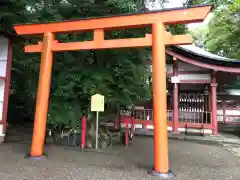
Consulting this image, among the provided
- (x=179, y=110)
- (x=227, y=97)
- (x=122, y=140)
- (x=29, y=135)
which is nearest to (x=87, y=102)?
(x=122, y=140)

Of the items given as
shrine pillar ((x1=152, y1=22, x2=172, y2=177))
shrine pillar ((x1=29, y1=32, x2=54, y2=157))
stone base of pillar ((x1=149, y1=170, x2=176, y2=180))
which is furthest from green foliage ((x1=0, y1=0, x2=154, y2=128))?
stone base of pillar ((x1=149, y1=170, x2=176, y2=180))

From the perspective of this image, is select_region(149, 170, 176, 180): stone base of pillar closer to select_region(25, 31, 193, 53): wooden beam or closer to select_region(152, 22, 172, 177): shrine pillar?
select_region(152, 22, 172, 177): shrine pillar

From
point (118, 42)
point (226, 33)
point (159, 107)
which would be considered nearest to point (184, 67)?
point (118, 42)

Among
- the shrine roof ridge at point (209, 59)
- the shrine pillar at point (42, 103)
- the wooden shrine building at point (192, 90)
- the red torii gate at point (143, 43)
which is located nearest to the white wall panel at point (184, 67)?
the wooden shrine building at point (192, 90)

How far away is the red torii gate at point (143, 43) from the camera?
4.59m

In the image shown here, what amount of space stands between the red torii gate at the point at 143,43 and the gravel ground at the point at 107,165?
50 centimetres

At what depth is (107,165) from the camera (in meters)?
5.14

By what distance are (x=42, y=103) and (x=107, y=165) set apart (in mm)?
2233

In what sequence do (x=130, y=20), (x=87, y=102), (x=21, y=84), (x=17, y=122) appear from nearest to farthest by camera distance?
(x=130, y=20) < (x=87, y=102) < (x=21, y=84) < (x=17, y=122)

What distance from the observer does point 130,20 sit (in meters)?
5.09

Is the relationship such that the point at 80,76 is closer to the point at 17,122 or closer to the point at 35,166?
the point at 35,166

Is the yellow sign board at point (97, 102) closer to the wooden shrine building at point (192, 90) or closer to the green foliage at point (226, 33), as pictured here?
the wooden shrine building at point (192, 90)

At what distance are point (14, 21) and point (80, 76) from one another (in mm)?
5229

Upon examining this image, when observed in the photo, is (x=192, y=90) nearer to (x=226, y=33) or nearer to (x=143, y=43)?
(x=226, y=33)
